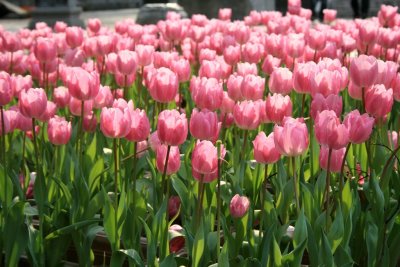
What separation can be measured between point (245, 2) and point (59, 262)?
9602 millimetres

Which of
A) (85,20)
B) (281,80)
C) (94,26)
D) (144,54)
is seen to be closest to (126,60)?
(144,54)

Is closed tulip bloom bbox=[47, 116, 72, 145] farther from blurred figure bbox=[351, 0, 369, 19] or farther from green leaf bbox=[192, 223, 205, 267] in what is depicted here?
blurred figure bbox=[351, 0, 369, 19]

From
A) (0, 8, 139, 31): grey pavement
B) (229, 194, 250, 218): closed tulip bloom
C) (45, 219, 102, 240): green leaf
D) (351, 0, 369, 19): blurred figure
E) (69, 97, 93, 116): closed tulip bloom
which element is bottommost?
(0, 8, 139, 31): grey pavement

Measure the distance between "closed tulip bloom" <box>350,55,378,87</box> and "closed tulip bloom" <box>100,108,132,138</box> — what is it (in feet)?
2.20

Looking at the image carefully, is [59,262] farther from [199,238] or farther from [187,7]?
[187,7]

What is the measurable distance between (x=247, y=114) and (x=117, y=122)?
393 millimetres

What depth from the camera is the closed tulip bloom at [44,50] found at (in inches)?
121

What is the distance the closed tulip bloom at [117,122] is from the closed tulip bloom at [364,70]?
67 cm

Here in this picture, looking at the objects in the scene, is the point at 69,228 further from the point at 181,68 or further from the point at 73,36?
the point at 73,36

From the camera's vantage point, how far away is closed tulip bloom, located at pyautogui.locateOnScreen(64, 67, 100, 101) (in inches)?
85.7

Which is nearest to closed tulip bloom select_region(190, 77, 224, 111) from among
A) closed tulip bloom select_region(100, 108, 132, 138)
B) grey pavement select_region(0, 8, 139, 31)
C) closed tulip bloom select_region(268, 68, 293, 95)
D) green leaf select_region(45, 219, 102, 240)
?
closed tulip bloom select_region(268, 68, 293, 95)

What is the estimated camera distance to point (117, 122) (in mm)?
1840

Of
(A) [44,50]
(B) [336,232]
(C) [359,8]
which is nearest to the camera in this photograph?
(B) [336,232]

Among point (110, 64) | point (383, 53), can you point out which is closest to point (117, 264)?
point (110, 64)
